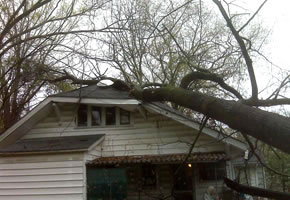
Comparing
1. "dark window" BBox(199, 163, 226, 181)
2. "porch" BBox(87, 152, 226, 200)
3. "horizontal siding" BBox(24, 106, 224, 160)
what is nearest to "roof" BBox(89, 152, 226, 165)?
"porch" BBox(87, 152, 226, 200)

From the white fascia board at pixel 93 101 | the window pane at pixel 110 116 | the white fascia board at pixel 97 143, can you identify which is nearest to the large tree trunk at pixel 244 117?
the white fascia board at pixel 97 143

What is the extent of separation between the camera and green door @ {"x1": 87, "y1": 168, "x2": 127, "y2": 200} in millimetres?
11328

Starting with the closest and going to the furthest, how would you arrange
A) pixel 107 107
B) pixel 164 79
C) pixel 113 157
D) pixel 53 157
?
pixel 53 157 < pixel 113 157 < pixel 107 107 < pixel 164 79

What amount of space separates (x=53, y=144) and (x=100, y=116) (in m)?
2.05

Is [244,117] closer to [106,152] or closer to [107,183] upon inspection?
[107,183]

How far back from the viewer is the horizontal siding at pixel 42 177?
1088 centimetres

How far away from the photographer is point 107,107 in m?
13.0

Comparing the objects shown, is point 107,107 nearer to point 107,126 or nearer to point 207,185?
point 107,126

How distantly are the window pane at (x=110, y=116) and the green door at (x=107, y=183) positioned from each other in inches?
79.6

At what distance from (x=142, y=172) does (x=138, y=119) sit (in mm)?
1897

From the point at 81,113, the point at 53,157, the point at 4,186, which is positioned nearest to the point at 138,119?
the point at 81,113

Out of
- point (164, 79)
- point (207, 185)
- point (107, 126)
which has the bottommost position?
point (207, 185)

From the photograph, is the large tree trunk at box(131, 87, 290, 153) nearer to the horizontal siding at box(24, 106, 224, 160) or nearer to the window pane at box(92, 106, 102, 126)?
the horizontal siding at box(24, 106, 224, 160)

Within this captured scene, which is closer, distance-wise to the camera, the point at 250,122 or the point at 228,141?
the point at 250,122
